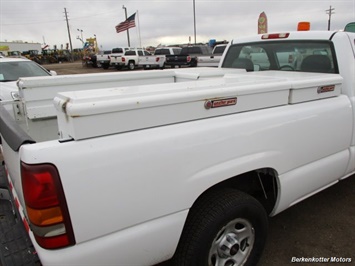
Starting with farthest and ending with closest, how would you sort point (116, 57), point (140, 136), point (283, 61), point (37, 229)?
point (116, 57)
point (283, 61)
point (140, 136)
point (37, 229)

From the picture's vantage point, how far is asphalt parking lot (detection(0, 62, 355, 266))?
9.07 ft

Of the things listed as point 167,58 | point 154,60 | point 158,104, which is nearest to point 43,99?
point 158,104

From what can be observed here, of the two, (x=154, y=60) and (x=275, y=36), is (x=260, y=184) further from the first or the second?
(x=154, y=60)

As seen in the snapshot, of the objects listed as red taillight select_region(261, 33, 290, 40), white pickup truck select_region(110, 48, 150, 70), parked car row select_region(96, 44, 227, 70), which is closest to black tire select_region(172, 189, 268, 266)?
red taillight select_region(261, 33, 290, 40)

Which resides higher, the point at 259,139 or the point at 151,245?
the point at 259,139

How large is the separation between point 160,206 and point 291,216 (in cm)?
218

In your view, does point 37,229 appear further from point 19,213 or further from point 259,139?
point 259,139

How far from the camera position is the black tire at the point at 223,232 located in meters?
2.00

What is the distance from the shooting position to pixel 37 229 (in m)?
1.55

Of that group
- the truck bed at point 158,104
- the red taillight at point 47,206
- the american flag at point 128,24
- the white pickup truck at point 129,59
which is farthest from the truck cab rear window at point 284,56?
the american flag at point 128,24

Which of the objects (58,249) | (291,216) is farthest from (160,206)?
(291,216)

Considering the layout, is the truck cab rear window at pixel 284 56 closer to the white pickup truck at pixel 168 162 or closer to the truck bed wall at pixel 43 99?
Result: the white pickup truck at pixel 168 162

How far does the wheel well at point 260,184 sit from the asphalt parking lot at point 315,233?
44cm

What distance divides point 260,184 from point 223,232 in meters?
0.65
